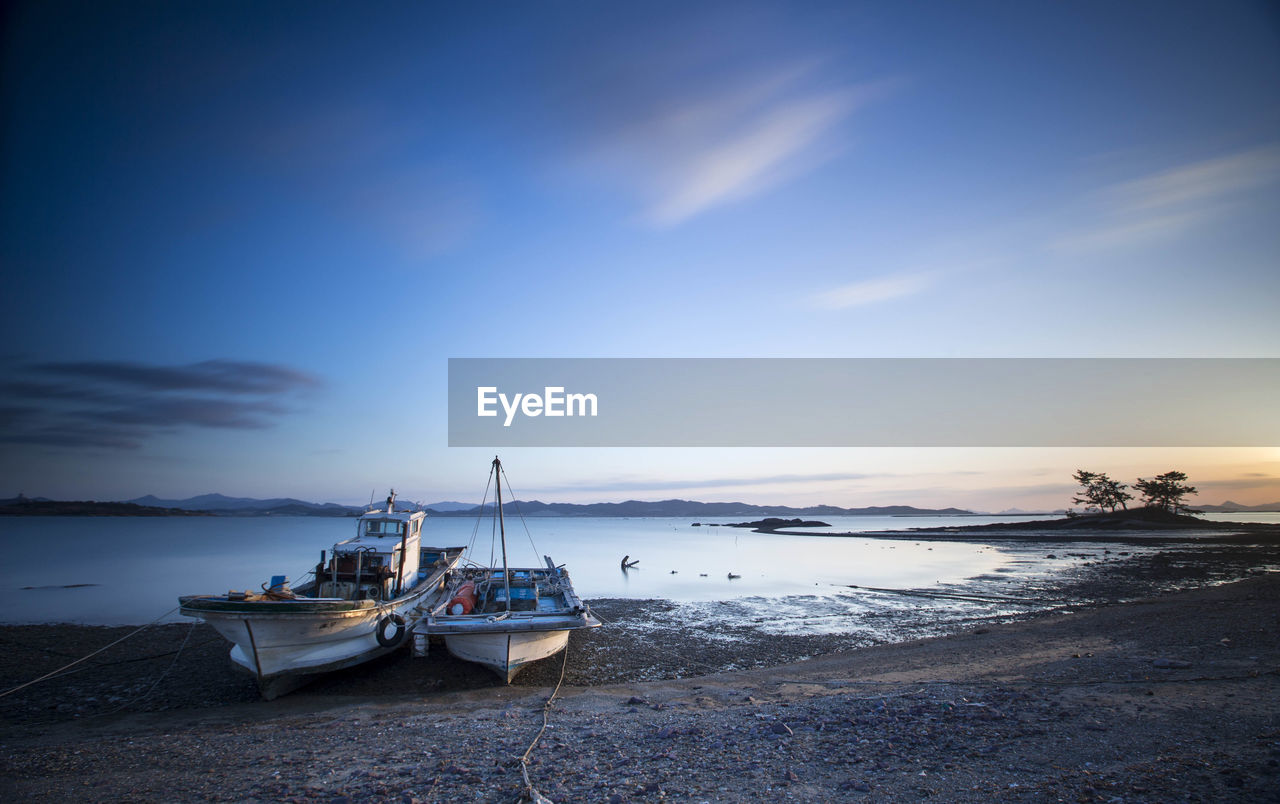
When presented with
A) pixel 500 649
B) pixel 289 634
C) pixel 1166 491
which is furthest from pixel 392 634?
pixel 1166 491

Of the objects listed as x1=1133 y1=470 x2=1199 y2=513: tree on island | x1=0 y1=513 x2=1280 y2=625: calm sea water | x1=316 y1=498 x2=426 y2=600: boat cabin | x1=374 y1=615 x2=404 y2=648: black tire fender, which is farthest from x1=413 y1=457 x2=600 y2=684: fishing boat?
x1=1133 y1=470 x2=1199 y2=513: tree on island

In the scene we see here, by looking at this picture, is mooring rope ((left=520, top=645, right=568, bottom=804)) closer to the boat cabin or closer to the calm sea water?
the boat cabin

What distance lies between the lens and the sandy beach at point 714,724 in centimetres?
671

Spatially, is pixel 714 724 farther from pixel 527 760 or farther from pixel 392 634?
pixel 392 634

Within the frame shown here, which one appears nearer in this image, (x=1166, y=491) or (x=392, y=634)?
(x=392, y=634)

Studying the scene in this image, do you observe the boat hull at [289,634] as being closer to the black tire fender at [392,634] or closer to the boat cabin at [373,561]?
the black tire fender at [392,634]

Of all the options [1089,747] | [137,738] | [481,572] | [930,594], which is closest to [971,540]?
[930,594]

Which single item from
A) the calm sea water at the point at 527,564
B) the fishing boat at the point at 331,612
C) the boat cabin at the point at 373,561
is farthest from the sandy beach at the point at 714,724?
the calm sea water at the point at 527,564

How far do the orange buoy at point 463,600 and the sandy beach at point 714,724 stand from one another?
143cm

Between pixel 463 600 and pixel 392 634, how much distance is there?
2.28 m

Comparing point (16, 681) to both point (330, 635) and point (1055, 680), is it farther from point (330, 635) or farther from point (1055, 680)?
point (1055, 680)

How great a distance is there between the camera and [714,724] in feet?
29.4

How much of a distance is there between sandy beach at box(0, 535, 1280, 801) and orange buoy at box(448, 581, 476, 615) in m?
1.43

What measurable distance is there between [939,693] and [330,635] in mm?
12610
